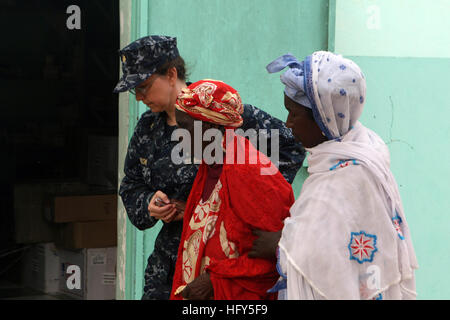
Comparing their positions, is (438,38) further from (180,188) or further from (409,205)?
(180,188)

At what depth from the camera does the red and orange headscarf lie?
2.48 metres

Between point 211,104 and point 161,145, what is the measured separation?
0.54 meters

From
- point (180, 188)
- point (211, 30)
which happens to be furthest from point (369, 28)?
point (180, 188)

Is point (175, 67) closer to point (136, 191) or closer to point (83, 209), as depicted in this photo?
point (136, 191)

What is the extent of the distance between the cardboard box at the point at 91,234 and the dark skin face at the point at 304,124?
3.14 meters

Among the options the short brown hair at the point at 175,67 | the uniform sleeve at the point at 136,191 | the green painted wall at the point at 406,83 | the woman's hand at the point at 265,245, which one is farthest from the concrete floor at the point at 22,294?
the woman's hand at the point at 265,245

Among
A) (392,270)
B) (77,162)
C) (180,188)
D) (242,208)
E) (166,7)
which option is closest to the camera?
(392,270)

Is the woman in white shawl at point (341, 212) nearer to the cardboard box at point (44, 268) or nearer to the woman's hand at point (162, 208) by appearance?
the woman's hand at point (162, 208)

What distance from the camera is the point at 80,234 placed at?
5023 millimetres

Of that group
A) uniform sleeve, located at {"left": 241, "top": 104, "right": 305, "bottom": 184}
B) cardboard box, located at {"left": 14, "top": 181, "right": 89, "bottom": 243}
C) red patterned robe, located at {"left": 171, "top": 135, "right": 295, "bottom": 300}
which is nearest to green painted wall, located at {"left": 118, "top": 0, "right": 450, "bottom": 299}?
uniform sleeve, located at {"left": 241, "top": 104, "right": 305, "bottom": 184}

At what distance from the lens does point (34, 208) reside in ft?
18.9

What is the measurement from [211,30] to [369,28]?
4.20 ft

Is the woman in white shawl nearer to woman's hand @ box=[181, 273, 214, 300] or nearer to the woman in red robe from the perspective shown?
the woman in red robe

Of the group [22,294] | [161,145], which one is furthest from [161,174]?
[22,294]
